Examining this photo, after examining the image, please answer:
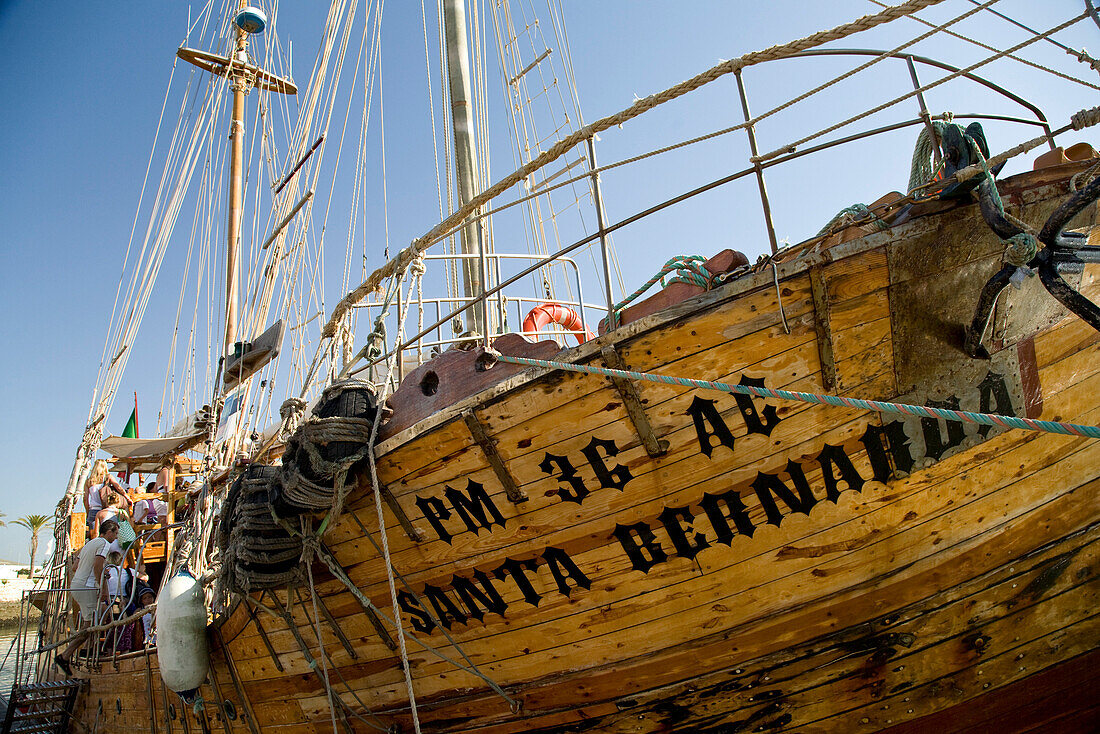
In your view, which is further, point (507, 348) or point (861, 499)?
point (507, 348)

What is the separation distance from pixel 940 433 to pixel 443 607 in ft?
8.66

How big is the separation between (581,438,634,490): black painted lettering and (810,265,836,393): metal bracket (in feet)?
3.13

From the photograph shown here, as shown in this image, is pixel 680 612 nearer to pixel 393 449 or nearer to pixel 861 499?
pixel 861 499

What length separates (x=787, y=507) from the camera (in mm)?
3035

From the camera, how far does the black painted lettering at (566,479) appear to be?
3.19 m

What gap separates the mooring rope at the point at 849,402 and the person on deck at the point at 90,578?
6.96 metres

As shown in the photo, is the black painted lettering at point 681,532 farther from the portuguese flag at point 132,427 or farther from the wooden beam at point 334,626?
the portuguese flag at point 132,427

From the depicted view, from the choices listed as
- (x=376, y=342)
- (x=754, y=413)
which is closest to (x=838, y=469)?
(x=754, y=413)

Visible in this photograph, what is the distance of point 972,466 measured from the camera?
3.02m

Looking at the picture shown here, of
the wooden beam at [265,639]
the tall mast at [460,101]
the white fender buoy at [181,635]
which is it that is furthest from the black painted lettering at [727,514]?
the tall mast at [460,101]

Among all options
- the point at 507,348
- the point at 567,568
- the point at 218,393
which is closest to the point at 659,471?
the point at 567,568

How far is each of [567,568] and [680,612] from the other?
1.90 feet

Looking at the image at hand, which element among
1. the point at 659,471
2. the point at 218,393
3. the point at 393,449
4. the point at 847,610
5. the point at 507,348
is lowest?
the point at 847,610

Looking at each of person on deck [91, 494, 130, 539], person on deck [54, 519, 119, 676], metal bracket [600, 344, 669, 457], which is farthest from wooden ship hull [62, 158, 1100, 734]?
person on deck [91, 494, 130, 539]
